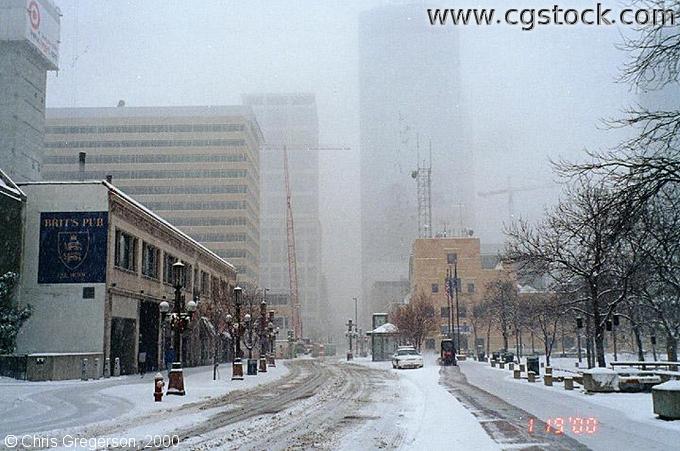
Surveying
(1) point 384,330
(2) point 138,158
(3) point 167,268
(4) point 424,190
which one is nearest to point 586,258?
(3) point 167,268

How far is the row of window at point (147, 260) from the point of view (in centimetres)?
4434

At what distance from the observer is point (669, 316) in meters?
47.8

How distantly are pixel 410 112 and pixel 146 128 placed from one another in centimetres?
6771

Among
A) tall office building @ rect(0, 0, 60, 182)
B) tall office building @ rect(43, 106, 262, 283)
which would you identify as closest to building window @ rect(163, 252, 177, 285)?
tall office building @ rect(0, 0, 60, 182)

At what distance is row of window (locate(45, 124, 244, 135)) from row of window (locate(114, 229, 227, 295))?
257 ft

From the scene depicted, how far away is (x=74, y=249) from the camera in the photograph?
41.5 m

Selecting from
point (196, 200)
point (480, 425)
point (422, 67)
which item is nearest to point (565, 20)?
point (480, 425)

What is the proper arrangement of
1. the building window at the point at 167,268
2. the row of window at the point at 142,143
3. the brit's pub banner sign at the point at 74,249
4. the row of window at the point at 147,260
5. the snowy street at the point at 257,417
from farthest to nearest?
the row of window at the point at 142,143 → the building window at the point at 167,268 → the row of window at the point at 147,260 → the brit's pub banner sign at the point at 74,249 → the snowy street at the point at 257,417

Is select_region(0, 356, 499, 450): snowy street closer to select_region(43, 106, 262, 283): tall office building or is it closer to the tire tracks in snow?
the tire tracks in snow

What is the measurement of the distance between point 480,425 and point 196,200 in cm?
12577

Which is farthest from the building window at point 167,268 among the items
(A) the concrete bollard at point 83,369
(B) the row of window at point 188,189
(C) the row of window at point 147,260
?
(B) the row of window at point 188,189

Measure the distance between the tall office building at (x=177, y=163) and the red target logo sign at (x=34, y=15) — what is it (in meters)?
46.0

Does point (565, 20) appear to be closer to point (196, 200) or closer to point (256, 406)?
point (256, 406)

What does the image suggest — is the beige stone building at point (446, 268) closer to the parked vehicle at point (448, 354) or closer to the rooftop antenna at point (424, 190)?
the rooftop antenna at point (424, 190)
